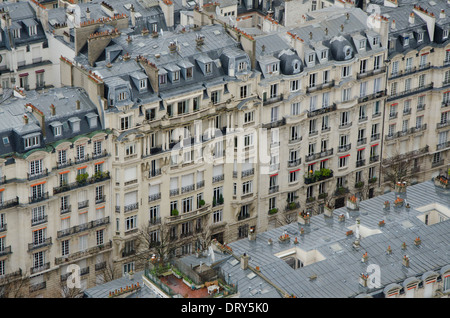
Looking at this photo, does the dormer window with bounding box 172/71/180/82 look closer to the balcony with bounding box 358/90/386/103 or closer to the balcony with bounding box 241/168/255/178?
the balcony with bounding box 241/168/255/178

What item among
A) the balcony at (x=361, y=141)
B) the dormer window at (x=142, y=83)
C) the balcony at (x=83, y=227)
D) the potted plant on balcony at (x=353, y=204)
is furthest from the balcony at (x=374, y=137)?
the balcony at (x=83, y=227)

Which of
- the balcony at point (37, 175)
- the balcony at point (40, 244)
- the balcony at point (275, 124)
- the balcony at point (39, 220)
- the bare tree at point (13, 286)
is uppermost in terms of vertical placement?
the balcony at point (37, 175)

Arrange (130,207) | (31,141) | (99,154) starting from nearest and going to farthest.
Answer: (31,141)
(99,154)
(130,207)

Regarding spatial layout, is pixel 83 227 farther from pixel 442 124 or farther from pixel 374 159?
pixel 442 124

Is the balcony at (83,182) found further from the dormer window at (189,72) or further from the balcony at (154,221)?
the dormer window at (189,72)

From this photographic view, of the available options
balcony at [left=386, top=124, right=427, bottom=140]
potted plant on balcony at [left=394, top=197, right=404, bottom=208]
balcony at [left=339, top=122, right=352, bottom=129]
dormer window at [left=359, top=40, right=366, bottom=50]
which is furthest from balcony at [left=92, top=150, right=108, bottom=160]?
balcony at [left=386, top=124, right=427, bottom=140]

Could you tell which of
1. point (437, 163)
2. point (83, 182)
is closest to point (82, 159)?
point (83, 182)
